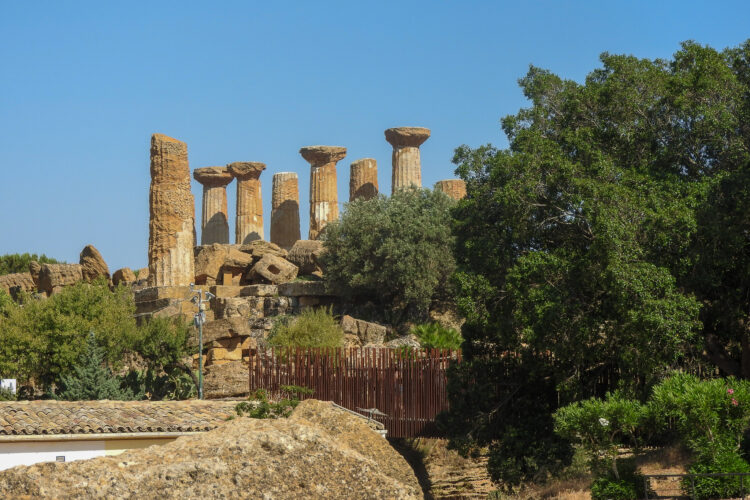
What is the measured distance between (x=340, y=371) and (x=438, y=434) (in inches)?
143

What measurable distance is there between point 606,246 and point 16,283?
42942mm

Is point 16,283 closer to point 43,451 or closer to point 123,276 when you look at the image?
point 123,276

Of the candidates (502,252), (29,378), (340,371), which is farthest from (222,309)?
(502,252)

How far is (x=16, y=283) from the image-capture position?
175ft

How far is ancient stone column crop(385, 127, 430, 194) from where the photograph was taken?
50.7 m

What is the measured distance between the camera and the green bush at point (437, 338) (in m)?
30.2

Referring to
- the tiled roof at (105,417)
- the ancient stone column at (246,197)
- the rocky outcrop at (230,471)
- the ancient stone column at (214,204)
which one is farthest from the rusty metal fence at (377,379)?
the ancient stone column at (214,204)

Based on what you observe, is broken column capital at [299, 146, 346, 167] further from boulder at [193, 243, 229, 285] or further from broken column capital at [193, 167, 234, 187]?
boulder at [193, 243, 229, 285]

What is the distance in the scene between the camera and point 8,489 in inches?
244

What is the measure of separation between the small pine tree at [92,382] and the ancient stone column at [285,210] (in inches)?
962

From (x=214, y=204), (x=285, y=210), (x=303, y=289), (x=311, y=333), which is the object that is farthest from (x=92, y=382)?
(x=214, y=204)

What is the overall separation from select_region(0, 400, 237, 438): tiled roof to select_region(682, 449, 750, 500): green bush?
10.5m

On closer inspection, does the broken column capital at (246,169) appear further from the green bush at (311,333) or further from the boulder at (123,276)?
the green bush at (311,333)

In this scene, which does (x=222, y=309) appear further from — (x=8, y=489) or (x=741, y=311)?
(x=8, y=489)
